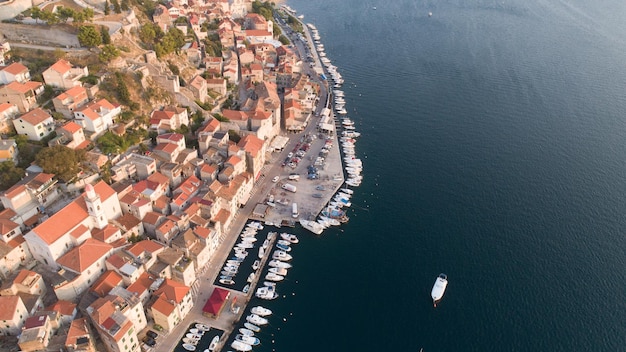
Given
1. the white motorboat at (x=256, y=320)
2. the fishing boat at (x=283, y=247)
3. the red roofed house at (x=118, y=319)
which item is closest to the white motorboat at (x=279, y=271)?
the fishing boat at (x=283, y=247)

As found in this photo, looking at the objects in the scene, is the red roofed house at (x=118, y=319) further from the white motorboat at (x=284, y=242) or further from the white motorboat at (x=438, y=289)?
the white motorboat at (x=438, y=289)

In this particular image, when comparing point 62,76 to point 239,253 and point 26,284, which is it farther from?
point 239,253

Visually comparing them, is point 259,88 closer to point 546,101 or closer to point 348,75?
point 348,75

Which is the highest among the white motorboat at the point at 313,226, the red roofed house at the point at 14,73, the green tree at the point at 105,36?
the green tree at the point at 105,36

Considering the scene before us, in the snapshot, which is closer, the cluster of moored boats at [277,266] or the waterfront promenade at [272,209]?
the waterfront promenade at [272,209]

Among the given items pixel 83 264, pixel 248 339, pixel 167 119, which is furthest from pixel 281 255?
pixel 167 119
